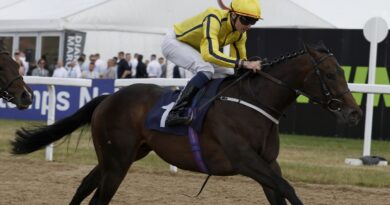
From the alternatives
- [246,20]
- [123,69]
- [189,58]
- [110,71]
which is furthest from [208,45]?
[110,71]

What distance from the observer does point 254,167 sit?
6.14 meters

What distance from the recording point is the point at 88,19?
77.5ft

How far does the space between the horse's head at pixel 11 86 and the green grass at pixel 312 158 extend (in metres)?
1.00

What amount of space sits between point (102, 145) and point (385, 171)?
500cm

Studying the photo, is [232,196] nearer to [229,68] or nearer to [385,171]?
[229,68]

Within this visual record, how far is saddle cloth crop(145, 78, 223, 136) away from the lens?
655 cm

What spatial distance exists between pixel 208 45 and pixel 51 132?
1.90 m

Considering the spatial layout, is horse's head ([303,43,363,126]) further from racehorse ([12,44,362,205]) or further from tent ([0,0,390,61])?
tent ([0,0,390,61])

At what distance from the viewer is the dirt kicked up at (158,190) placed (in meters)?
8.25

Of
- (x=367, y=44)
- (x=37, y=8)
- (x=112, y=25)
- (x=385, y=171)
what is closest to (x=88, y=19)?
(x=112, y=25)

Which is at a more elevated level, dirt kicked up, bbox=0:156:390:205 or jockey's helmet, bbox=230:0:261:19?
jockey's helmet, bbox=230:0:261:19

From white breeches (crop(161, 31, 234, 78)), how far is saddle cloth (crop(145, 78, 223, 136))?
0.47 feet

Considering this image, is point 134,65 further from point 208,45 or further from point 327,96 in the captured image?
point 327,96

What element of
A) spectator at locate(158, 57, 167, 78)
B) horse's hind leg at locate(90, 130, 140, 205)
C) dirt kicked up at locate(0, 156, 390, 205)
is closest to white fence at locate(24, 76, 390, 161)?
dirt kicked up at locate(0, 156, 390, 205)
